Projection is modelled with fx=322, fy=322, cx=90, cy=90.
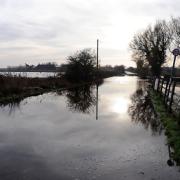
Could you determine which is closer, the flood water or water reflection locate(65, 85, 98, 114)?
the flood water

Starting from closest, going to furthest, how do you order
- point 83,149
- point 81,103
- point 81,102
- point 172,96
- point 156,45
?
point 83,149, point 172,96, point 81,103, point 81,102, point 156,45

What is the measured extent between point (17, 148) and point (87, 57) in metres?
44.8

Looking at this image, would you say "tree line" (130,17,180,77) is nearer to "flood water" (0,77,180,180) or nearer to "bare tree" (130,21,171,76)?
"bare tree" (130,21,171,76)

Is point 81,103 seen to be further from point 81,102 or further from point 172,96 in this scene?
point 172,96

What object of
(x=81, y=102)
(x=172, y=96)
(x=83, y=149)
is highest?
(x=172, y=96)

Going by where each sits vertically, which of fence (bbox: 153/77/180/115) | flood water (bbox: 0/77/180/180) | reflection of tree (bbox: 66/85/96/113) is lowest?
reflection of tree (bbox: 66/85/96/113)

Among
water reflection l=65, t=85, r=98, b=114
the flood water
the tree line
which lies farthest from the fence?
the tree line

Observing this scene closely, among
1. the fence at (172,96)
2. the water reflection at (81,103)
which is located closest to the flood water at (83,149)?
the fence at (172,96)

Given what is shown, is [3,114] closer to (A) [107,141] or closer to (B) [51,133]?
(B) [51,133]

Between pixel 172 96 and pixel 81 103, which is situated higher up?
pixel 172 96

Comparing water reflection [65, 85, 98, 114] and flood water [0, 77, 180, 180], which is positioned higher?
flood water [0, 77, 180, 180]

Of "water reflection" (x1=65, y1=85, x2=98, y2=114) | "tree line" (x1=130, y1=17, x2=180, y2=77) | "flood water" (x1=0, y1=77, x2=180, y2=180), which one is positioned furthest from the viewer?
"tree line" (x1=130, y1=17, x2=180, y2=77)

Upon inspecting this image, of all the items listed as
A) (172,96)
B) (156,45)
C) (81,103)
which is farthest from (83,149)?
(156,45)

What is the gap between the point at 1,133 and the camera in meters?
10.8
